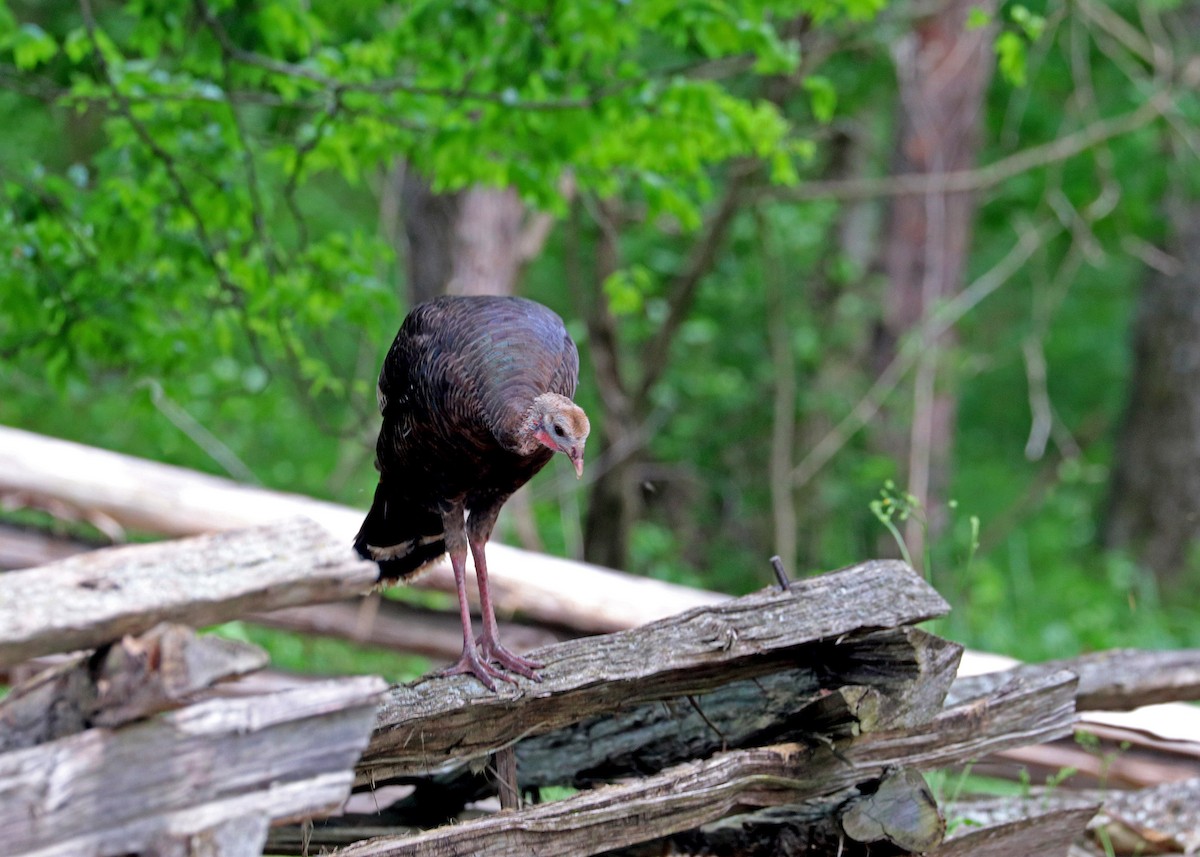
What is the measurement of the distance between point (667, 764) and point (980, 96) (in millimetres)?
7249

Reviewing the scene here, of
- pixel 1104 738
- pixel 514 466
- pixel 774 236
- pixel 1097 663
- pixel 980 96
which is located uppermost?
pixel 980 96

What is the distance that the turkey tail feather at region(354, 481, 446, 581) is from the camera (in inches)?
153

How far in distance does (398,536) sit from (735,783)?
148 centimetres

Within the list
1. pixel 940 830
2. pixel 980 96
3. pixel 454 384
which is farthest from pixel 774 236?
pixel 940 830

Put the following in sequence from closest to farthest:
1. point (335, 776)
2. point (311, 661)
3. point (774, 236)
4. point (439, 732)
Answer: point (335, 776)
point (439, 732)
point (311, 661)
point (774, 236)

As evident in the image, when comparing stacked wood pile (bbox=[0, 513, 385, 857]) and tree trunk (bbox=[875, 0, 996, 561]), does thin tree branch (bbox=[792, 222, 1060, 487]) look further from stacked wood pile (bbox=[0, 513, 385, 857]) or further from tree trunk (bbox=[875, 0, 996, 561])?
stacked wood pile (bbox=[0, 513, 385, 857])

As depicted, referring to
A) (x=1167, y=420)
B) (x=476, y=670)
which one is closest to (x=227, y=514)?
(x=476, y=670)

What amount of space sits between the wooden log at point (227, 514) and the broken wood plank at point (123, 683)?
3396 millimetres

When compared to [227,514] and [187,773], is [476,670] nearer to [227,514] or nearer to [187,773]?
[187,773]

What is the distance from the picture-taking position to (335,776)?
1973 millimetres

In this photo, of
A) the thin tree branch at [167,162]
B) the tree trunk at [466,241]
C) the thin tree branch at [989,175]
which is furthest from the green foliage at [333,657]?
the thin tree branch at [989,175]

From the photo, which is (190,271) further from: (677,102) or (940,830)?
(940,830)

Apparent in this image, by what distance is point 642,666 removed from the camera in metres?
2.94

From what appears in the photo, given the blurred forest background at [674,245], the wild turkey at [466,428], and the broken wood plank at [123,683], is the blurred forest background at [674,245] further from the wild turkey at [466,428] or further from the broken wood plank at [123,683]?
the broken wood plank at [123,683]
